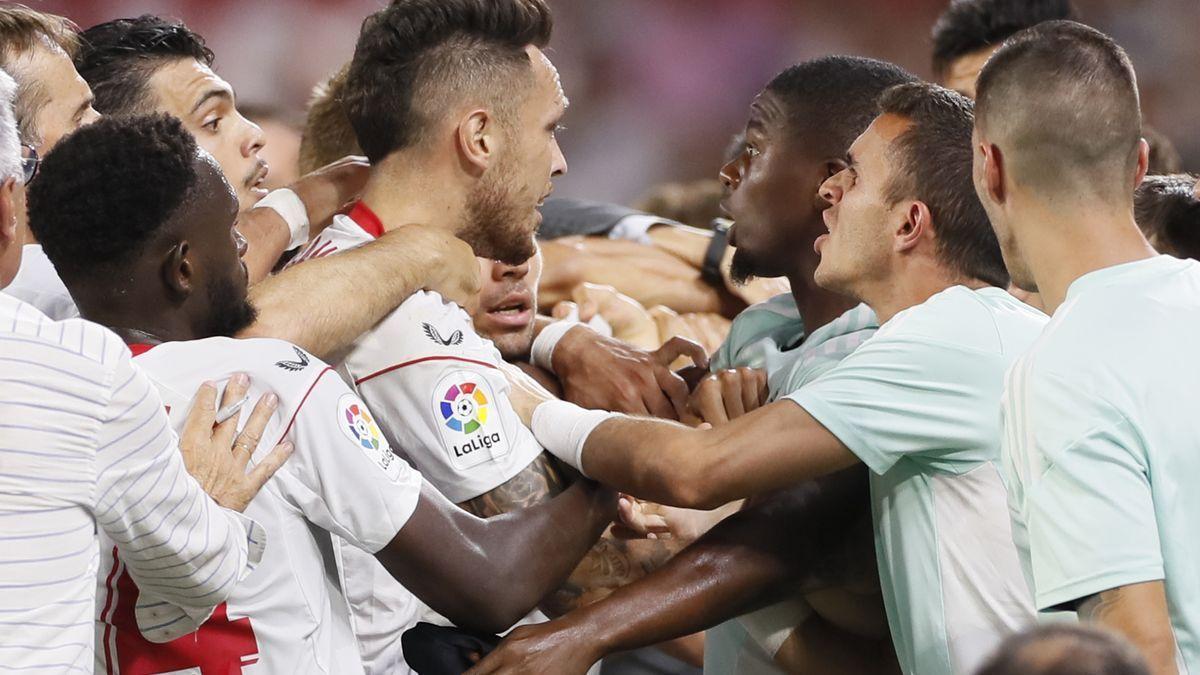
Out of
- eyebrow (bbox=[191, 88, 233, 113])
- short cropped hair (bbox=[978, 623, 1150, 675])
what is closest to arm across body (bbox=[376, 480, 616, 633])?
short cropped hair (bbox=[978, 623, 1150, 675])

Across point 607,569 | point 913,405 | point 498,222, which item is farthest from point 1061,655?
point 498,222

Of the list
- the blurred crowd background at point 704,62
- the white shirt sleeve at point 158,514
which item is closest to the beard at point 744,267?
the white shirt sleeve at point 158,514

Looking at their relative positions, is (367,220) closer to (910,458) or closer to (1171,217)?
(910,458)

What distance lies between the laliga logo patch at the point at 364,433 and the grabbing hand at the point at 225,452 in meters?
0.12

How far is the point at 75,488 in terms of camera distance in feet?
6.04

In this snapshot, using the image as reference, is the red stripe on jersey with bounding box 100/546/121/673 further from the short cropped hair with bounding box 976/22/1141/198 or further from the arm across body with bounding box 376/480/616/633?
the short cropped hair with bounding box 976/22/1141/198

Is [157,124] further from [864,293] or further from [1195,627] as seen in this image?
[1195,627]

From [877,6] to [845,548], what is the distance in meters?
6.92

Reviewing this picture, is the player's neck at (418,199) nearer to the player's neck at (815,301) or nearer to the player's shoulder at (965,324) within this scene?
the player's neck at (815,301)

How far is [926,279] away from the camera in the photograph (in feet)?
9.18

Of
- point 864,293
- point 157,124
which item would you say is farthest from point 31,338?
point 864,293

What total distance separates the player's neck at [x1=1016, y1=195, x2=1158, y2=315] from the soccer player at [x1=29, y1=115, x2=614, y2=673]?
3.44 ft

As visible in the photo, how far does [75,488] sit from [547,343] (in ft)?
5.77

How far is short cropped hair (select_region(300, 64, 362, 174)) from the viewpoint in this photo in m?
4.35
